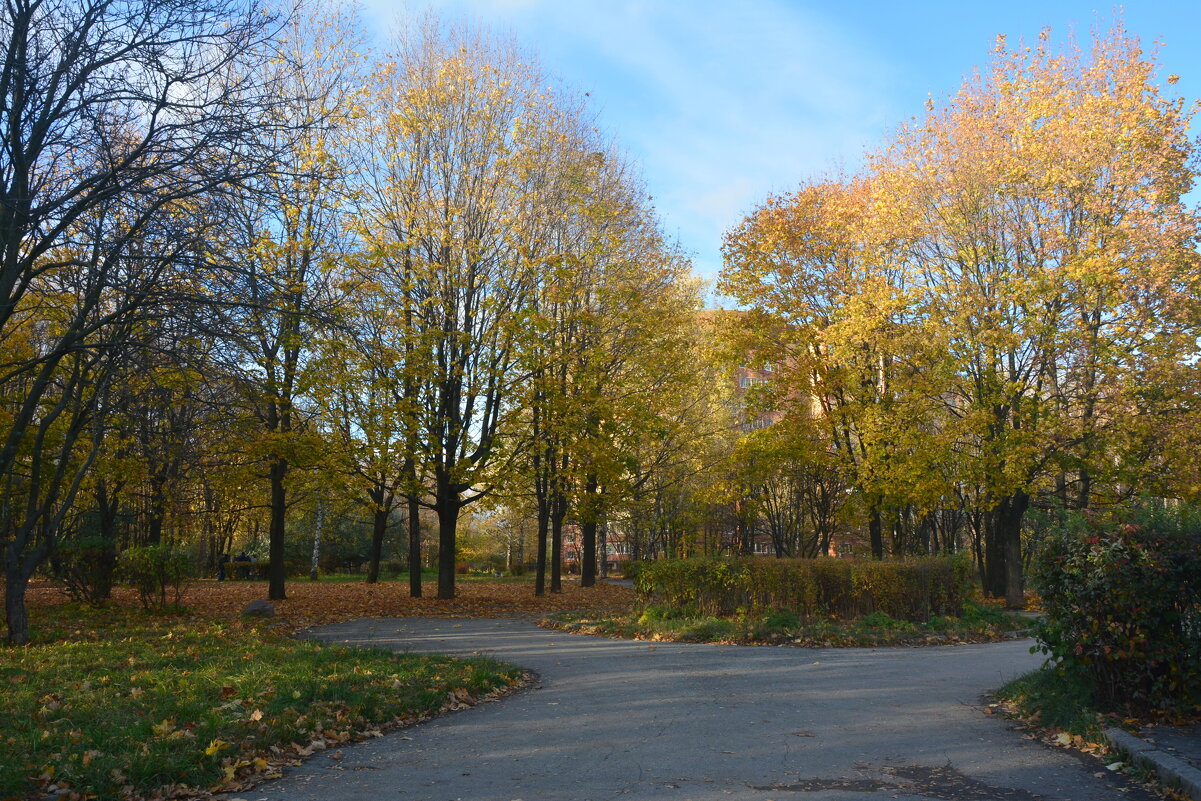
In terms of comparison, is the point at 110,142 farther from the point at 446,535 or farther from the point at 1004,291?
the point at 1004,291

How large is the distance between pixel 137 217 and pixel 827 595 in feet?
40.8

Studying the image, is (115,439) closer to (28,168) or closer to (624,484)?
(28,168)

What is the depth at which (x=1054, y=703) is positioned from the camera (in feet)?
23.5

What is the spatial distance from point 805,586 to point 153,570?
12114 mm

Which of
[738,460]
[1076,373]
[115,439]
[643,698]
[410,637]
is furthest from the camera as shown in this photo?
[738,460]

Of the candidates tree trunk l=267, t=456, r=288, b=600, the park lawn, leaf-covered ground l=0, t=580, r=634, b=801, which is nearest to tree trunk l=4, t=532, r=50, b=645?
leaf-covered ground l=0, t=580, r=634, b=801

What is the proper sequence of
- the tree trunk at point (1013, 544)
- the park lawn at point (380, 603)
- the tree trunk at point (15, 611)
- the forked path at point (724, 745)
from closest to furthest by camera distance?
the forked path at point (724, 745) < the tree trunk at point (15, 611) < the park lawn at point (380, 603) < the tree trunk at point (1013, 544)

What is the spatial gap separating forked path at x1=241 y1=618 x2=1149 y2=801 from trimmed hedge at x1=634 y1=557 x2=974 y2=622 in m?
3.96

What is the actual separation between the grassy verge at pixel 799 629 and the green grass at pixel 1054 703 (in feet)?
16.9

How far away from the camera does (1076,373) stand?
67.5 feet

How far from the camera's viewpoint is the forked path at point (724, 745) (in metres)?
5.27

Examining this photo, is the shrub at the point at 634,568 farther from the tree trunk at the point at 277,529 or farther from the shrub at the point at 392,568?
the shrub at the point at 392,568

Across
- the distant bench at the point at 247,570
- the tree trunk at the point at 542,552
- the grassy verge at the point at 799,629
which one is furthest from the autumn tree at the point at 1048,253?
the distant bench at the point at 247,570

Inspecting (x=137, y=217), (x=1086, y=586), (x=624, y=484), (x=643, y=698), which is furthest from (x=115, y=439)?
(x=1086, y=586)
